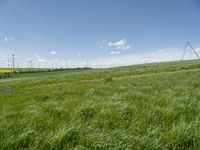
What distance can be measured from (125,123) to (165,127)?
31.5 inches

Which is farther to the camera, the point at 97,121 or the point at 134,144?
the point at 97,121

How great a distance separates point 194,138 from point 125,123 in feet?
4.32

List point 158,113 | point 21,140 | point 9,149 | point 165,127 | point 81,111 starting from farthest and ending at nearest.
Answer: point 81,111, point 158,113, point 165,127, point 21,140, point 9,149

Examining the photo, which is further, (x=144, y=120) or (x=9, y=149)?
(x=144, y=120)

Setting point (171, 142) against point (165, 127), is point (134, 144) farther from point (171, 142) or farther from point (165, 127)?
point (165, 127)

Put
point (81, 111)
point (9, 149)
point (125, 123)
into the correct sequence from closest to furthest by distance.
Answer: point (9, 149), point (125, 123), point (81, 111)

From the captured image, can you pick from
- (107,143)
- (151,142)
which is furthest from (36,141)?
(151,142)

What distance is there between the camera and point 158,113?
428 centimetres

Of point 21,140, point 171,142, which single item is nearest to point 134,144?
point 171,142

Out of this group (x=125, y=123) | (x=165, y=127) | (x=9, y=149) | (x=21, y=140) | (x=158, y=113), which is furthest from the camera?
(x=158, y=113)

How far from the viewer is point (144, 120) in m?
3.83

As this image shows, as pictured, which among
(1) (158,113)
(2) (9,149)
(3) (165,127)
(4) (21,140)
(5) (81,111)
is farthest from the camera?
(5) (81,111)

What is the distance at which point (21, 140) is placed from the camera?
305cm

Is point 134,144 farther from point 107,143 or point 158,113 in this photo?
point 158,113
